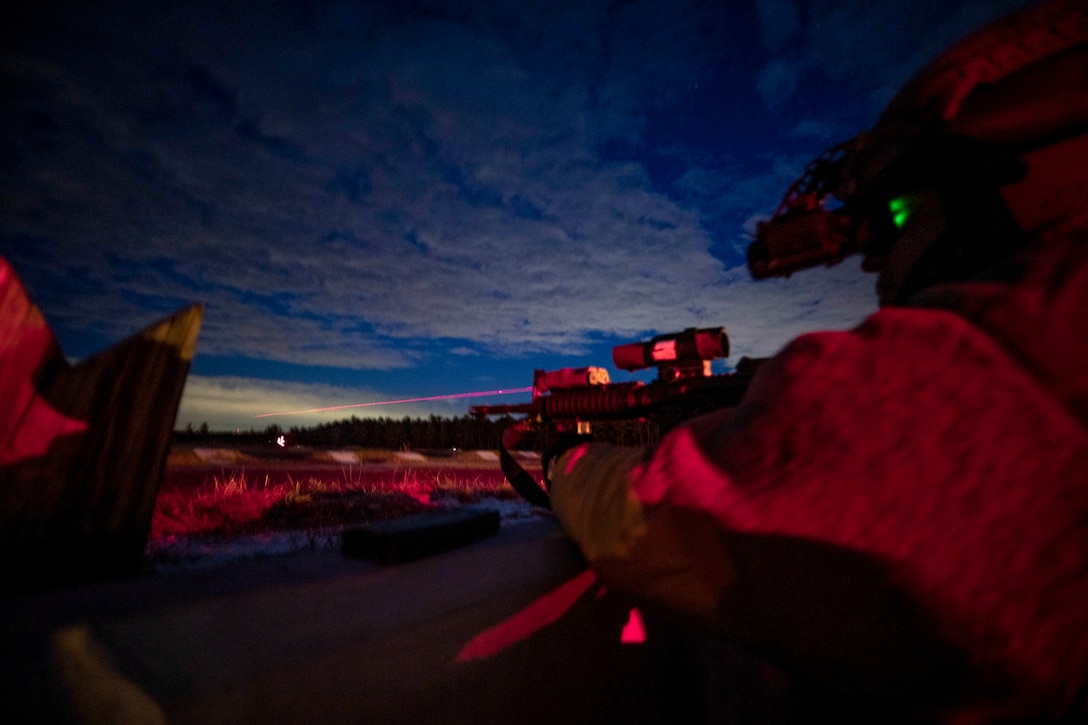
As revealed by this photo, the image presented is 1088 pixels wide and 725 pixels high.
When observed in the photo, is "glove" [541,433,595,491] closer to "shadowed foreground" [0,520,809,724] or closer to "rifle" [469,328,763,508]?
"rifle" [469,328,763,508]

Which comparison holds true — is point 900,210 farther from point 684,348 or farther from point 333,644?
point 333,644

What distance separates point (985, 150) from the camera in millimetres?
896

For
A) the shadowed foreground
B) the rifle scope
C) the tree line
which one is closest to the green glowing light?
the rifle scope

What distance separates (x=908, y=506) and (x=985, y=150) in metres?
0.96

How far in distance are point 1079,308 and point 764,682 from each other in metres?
1.23

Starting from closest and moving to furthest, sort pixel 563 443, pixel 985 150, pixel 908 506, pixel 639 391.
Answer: pixel 908 506
pixel 985 150
pixel 563 443
pixel 639 391

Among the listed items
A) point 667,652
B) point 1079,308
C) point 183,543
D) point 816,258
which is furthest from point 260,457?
point 1079,308

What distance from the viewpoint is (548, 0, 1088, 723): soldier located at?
384 mm

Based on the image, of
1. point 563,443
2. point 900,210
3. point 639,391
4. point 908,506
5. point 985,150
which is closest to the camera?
point 908,506

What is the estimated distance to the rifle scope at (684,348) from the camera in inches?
84.4

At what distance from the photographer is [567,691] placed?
0.82 metres

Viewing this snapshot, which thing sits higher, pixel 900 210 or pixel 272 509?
pixel 900 210

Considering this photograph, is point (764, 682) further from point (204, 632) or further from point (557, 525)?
point (204, 632)

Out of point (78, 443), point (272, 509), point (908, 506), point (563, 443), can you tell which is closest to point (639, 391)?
point (563, 443)
